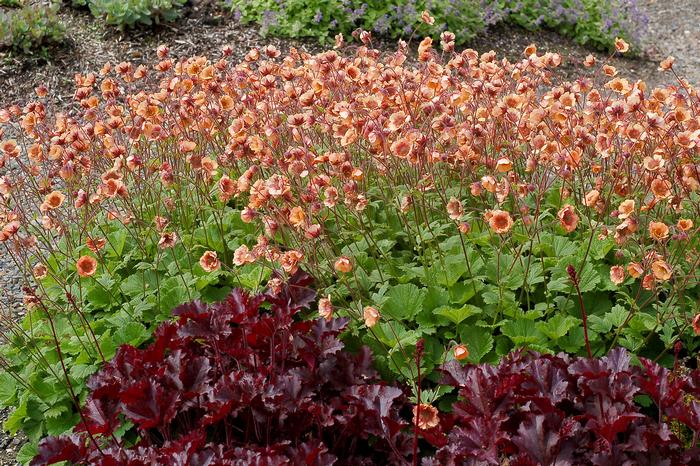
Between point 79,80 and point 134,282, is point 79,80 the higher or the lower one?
the higher one

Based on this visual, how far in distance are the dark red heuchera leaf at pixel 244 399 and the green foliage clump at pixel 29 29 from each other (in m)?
4.63

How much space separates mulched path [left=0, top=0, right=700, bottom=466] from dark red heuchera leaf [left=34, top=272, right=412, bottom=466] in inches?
161

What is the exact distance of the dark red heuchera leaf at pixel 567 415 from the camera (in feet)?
7.11

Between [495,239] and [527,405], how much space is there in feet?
3.36

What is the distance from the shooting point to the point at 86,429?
249 centimetres

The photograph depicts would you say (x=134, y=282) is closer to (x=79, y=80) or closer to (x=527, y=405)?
(x=79, y=80)

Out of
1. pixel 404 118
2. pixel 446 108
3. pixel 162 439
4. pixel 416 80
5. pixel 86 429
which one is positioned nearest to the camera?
pixel 86 429

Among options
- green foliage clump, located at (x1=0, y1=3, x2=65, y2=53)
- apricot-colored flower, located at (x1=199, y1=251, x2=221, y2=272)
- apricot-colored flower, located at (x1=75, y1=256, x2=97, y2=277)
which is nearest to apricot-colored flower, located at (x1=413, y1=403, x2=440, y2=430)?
apricot-colored flower, located at (x1=199, y1=251, x2=221, y2=272)

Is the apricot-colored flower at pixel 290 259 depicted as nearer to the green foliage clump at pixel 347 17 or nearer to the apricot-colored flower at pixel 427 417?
the apricot-colored flower at pixel 427 417

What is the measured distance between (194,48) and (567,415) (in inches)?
208

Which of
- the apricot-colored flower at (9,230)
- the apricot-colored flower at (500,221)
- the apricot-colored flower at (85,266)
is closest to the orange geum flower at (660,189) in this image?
the apricot-colored flower at (500,221)

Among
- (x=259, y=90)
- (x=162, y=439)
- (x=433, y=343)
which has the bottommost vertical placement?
(x=162, y=439)

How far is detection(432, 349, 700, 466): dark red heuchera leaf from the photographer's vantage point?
7.11ft

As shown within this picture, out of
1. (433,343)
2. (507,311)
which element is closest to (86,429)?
(433,343)
